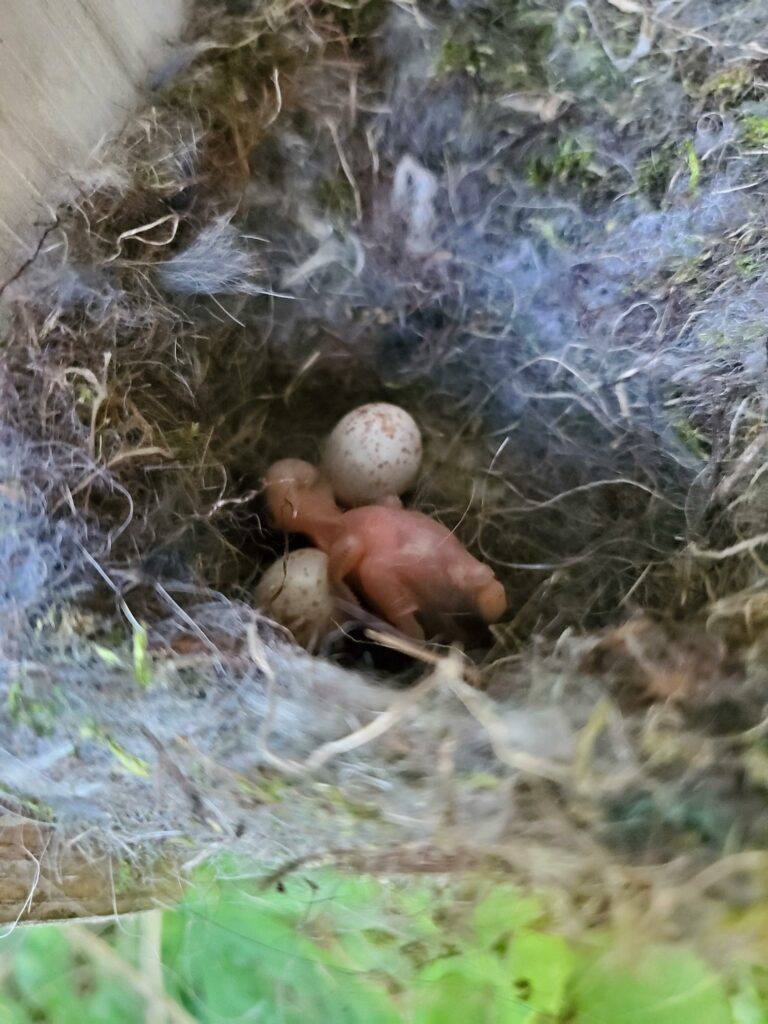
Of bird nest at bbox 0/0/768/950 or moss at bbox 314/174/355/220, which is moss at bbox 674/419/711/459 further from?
moss at bbox 314/174/355/220

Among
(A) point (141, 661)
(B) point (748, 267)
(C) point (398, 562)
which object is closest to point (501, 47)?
(B) point (748, 267)

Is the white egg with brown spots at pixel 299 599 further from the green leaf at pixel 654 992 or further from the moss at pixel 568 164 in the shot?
the moss at pixel 568 164

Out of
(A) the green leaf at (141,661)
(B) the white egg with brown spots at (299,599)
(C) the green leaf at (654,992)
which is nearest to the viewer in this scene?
(C) the green leaf at (654,992)

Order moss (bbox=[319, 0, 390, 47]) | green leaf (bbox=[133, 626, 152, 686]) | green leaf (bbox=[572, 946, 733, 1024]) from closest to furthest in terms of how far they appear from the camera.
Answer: green leaf (bbox=[572, 946, 733, 1024]) < green leaf (bbox=[133, 626, 152, 686]) < moss (bbox=[319, 0, 390, 47])

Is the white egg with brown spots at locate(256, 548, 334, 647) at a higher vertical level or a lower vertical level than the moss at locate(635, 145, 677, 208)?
lower

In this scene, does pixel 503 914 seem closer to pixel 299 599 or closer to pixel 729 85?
pixel 299 599

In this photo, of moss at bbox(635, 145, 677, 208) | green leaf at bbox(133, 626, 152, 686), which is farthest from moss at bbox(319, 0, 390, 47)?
green leaf at bbox(133, 626, 152, 686)

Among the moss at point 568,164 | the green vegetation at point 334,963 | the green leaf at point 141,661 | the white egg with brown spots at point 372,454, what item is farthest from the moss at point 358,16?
the green vegetation at point 334,963
